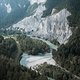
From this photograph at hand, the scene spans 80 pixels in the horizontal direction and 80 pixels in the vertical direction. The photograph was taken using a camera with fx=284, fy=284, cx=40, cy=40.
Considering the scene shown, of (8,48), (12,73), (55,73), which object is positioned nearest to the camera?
(12,73)

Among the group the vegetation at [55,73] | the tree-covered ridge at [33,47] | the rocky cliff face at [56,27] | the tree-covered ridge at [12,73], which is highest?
the rocky cliff face at [56,27]

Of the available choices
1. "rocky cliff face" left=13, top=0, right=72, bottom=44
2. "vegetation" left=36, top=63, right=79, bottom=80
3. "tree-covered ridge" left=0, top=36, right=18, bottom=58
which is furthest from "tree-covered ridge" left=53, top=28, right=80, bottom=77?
"rocky cliff face" left=13, top=0, right=72, bottom=44

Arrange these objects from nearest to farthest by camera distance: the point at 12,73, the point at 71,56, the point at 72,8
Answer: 1. the point at 12,73
2. the point at 71,56
3. the point at 72,8

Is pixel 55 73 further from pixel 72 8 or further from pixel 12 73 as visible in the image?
pixel 72 8

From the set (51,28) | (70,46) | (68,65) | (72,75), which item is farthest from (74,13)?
(72,75)

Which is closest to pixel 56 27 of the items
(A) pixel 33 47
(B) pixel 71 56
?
(A) pixel 33 47

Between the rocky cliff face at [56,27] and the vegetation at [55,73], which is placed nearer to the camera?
the vegetation at [55,73]

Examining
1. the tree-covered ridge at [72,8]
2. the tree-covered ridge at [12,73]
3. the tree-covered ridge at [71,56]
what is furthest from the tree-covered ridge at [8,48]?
the tree-covered ridge at [72,8]

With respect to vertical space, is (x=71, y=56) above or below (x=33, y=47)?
below

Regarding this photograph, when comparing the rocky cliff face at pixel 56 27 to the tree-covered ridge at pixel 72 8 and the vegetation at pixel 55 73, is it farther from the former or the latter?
the vegetation at pixel 55 73
